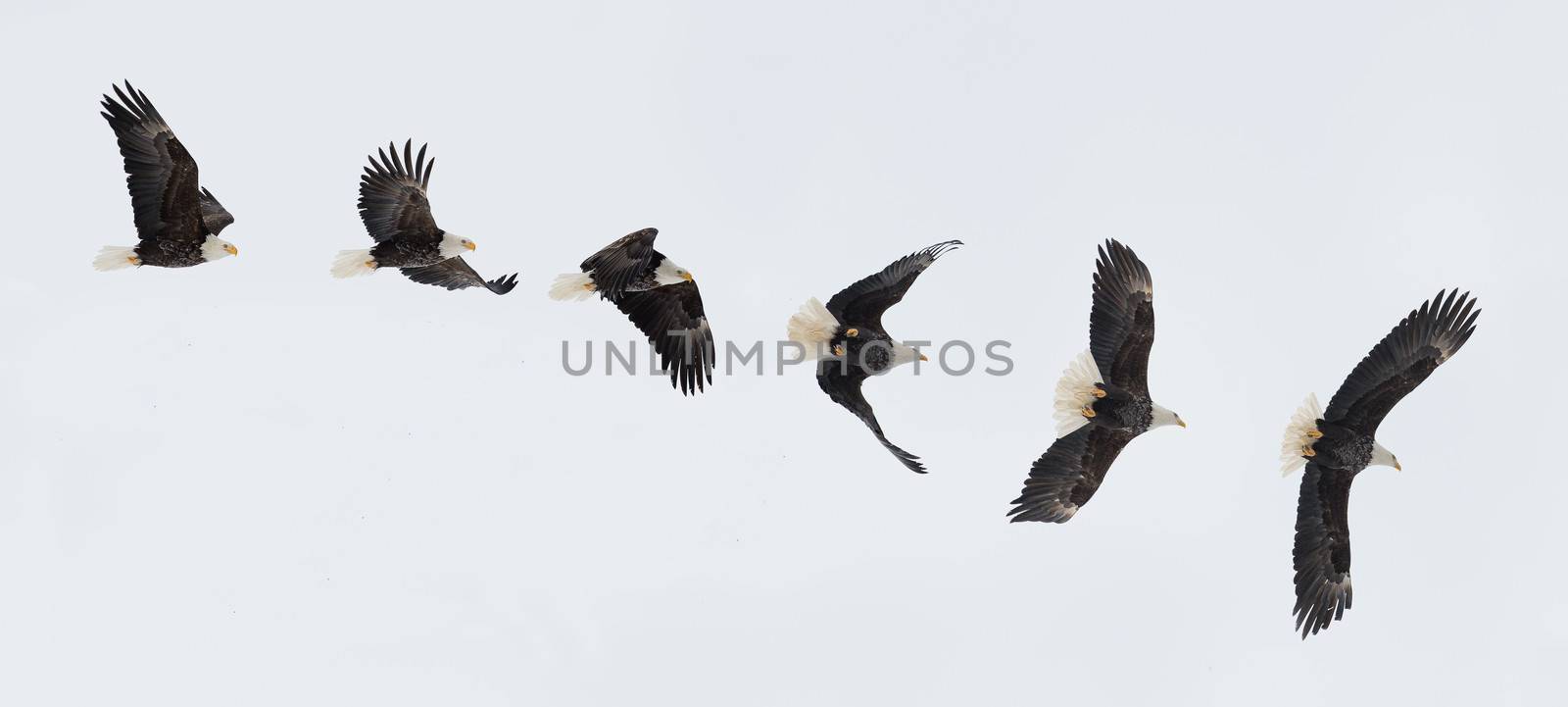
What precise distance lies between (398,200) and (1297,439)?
8.44m

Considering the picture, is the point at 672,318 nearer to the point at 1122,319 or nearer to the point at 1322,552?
the point at 1122,319

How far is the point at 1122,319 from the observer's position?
1454 cm

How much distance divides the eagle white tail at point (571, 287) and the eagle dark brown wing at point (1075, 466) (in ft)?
14.5

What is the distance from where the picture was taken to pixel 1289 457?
1489 cm

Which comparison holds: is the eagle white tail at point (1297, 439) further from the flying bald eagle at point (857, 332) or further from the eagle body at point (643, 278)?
the eagle body at point (643, 278)

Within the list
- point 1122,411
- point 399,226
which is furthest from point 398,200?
point 1122,411

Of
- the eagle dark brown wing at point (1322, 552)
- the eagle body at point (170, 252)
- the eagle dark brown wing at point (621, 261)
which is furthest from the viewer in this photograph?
the eagle dark brown wing at point (1322, 552)

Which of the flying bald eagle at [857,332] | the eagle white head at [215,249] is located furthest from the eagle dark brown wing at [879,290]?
the eagle white head at [215,249]

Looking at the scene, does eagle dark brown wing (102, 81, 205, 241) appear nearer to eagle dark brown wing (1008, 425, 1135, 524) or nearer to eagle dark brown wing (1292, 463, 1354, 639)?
eagle dark brown wing (1008, 425, 1135, 524)

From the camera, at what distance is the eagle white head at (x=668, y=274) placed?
46.2 feet

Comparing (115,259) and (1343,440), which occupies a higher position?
(115,259)

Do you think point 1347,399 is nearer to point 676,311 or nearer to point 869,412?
point 869,412

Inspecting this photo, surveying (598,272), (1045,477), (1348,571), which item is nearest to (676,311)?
(598,272)

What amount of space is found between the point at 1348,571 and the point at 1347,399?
170 cm
